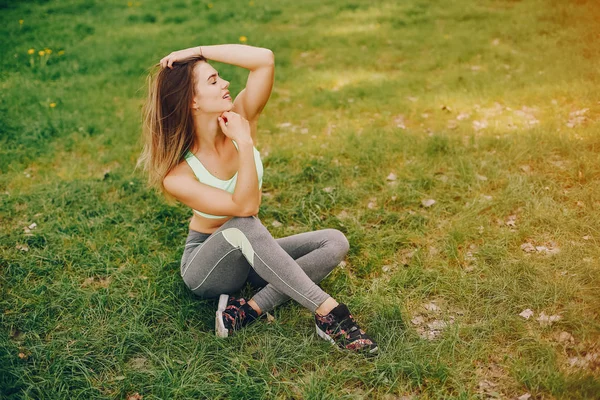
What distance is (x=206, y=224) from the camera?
3.14m

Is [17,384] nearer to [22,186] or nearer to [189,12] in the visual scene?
[22,186]

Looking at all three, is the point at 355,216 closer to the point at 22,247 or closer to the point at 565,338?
the point at 565,338

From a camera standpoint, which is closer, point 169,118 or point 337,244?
point 169,118

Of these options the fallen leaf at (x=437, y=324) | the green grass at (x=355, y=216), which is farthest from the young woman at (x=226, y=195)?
the fallen leaf at (x=437, y=324)

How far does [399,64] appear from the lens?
6.95 metres

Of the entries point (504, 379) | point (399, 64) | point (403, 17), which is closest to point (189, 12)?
point (403, 17)

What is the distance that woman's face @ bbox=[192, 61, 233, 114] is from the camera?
2.93 metres

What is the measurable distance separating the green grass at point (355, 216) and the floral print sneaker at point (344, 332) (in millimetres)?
72

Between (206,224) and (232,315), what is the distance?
0.58 meters

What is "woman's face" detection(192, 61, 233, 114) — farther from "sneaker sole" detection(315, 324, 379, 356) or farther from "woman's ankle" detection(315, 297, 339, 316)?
"sneaker sole" detection(315, 324, 379, 356)

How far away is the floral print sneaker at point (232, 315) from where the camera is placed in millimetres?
→ 2961

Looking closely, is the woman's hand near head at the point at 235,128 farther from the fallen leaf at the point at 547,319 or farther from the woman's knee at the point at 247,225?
the fallen leaf at the point at 547,319

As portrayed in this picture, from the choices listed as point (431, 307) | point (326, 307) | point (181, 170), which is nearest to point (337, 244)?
point (326, 307)

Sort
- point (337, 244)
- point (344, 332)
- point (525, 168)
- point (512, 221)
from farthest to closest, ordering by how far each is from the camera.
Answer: point (525, 168), point (512, 221), point (337, 244), point (344, 332)
